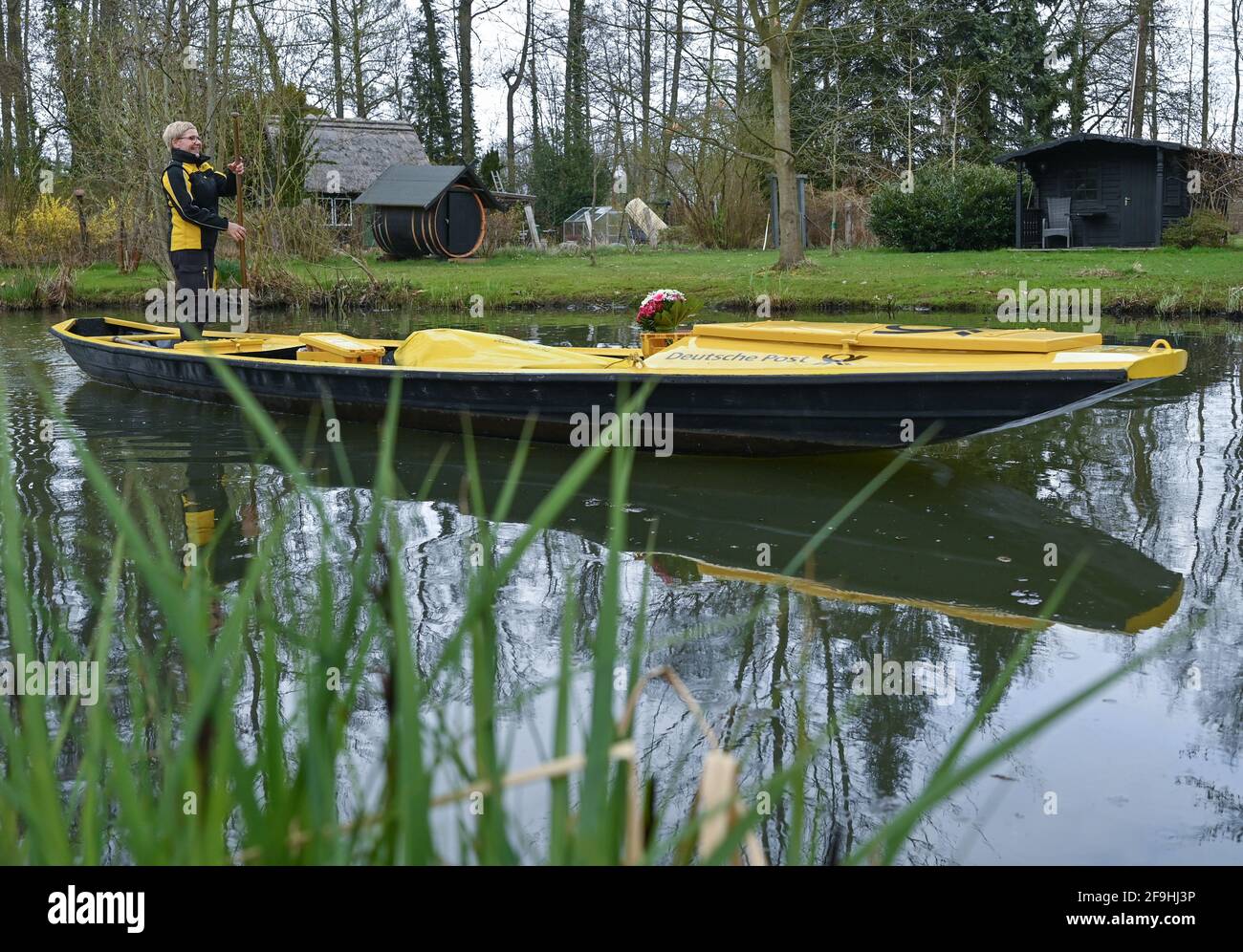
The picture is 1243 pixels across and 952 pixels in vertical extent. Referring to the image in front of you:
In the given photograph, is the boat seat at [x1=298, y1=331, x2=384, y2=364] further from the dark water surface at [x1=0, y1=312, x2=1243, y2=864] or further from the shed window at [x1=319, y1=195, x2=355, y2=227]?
the shed window at [x1=319, y1=195, x2=355, y2=227]

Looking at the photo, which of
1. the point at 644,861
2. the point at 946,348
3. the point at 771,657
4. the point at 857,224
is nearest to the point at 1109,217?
the point at 857,224

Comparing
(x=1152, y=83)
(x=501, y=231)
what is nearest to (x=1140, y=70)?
(x=1152, y=83)

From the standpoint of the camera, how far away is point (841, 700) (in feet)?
13.2

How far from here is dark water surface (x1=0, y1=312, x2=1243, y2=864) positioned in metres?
3.35

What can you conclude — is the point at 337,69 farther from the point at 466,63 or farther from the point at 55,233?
the point at 55,233

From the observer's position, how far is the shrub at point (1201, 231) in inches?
885

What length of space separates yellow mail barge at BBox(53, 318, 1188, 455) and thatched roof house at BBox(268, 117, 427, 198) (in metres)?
21.2

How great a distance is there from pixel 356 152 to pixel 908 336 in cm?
2549

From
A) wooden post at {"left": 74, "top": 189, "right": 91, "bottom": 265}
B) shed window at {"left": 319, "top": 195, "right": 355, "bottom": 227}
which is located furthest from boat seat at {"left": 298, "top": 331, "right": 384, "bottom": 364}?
shed window at {"left": 319, "top": 195, "right": 355, "bottom": 227}

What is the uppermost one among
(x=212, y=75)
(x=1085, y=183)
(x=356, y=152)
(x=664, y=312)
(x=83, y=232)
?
(x=356, y=152)

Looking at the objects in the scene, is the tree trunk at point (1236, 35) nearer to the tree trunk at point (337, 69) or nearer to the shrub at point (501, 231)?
the shrub at point (501, 231)

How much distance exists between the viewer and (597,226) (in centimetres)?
3534
